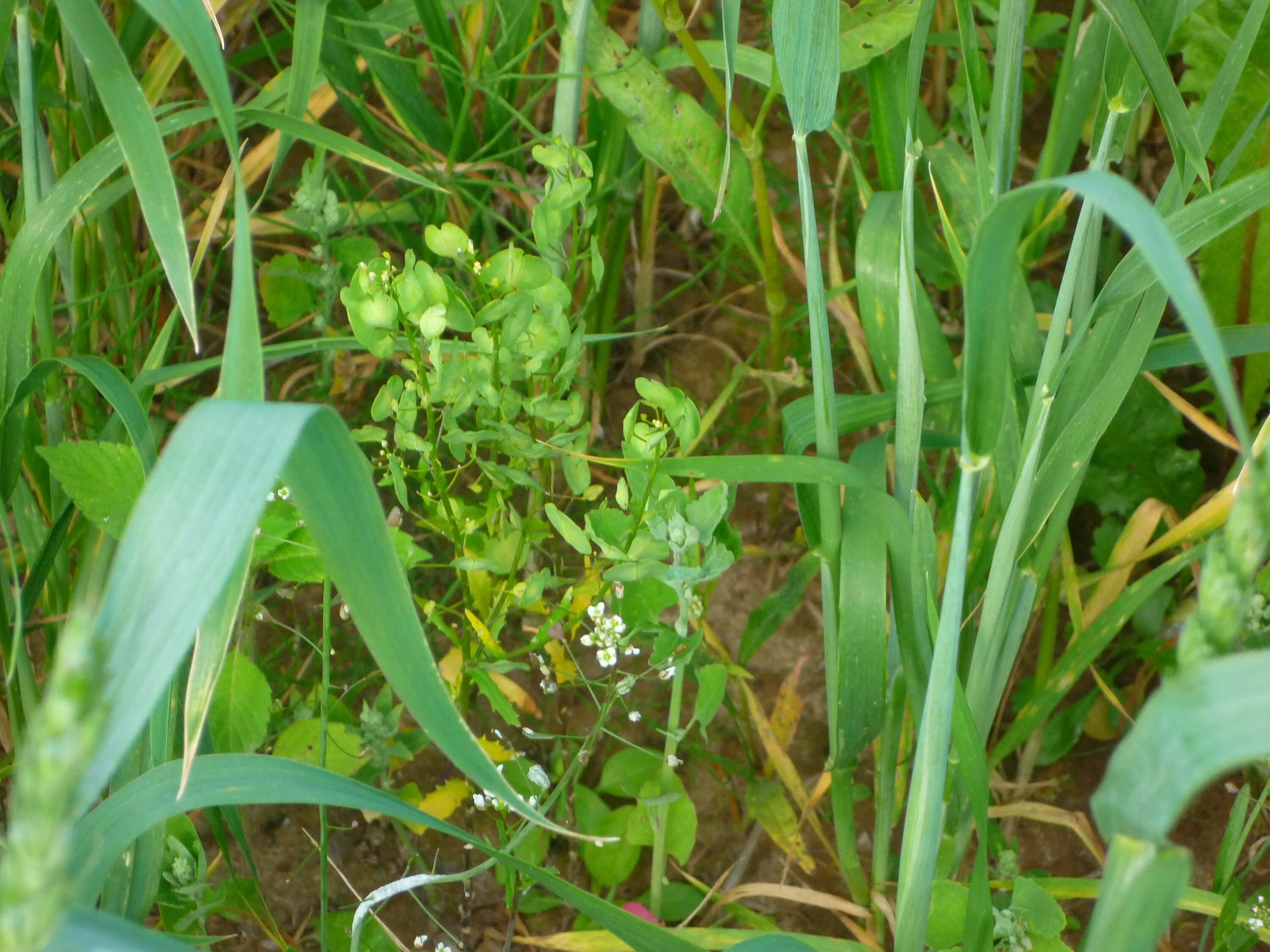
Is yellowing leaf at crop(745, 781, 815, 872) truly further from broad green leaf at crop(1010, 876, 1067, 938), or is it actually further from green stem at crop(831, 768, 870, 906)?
broad green leaf at crop(1010, 876, 1067, 938)

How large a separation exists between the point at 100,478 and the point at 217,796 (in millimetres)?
350

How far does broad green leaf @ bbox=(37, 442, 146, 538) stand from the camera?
0.79 meters

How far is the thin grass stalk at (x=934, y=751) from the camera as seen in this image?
61cm

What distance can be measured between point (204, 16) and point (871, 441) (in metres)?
0.57

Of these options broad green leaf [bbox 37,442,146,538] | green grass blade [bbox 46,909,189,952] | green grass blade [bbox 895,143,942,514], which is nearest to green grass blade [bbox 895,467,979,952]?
A: green grass blade [bbox 895,143,942,514]

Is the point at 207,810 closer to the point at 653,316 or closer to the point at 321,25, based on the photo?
the point at 321,25

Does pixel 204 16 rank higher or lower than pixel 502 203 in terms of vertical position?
higher

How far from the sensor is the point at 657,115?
1008 millimetres

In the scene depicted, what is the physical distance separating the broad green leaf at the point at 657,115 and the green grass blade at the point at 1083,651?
0.55 metres

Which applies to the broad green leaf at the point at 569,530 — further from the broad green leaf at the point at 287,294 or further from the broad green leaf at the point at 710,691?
the broad green leaf at the point at 287,294

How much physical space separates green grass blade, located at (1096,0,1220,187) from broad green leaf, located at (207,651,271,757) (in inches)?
31.4

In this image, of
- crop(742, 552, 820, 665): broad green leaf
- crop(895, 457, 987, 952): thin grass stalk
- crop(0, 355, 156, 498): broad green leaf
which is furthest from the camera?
crop(742, 552, 820, 665): broad green leaf

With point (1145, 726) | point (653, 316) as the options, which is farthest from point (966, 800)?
point (653, 316)

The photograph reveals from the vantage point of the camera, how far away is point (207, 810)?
2.89ft
